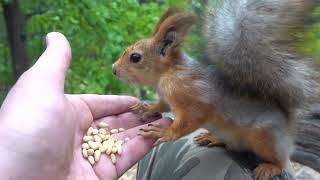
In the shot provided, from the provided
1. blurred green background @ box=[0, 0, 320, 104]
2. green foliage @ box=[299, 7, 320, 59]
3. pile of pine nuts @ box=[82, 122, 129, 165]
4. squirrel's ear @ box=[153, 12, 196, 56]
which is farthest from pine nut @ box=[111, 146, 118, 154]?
blurred green background @ box=[0, 0, 320, 104]

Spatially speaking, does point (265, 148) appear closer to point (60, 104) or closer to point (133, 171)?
point (60, 104)

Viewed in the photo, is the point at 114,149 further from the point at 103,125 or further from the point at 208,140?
the point at 208,140

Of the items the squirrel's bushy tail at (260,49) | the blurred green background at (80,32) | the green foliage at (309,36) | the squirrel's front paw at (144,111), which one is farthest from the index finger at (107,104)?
the blurred green background at (80,32)

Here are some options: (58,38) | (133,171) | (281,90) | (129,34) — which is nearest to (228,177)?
(281,90)

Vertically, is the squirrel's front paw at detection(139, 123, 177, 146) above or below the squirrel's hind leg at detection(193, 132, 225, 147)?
above

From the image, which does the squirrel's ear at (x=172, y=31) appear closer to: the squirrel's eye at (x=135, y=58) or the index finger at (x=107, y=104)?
the squirrel's eye at (x=135, y=58)

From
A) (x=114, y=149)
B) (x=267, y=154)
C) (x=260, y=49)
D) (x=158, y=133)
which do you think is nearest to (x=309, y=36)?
(x=260, y=49)

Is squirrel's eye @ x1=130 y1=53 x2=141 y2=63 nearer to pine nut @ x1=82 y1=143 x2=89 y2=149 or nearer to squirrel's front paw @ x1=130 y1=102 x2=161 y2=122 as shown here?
squirrel's front paw @ x1=130 y1=102 x2=161 y2=122

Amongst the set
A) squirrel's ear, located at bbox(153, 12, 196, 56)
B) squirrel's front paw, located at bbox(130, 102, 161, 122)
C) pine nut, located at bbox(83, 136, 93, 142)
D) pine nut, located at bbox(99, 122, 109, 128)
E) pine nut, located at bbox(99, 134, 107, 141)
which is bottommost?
pine nut, located at bbox(83, 136, 93, 142)
